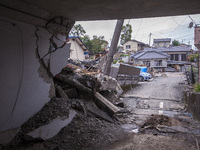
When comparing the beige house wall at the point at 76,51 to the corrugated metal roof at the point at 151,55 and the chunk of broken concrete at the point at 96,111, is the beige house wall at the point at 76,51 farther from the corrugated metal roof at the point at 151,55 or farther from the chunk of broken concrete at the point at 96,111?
the corrugated metal roof at the point at 151,55

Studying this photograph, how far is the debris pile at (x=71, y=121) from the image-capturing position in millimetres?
3262

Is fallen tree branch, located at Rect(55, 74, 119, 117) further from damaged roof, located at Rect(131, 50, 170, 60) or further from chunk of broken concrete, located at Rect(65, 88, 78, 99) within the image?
damaged roof, located at Rect(131, 50, 170, 60)

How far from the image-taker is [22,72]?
3277 millimetres

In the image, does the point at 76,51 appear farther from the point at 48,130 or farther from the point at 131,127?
the point at 48,130

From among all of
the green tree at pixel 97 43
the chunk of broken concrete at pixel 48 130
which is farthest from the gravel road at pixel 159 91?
the green tree at pixel 97 43

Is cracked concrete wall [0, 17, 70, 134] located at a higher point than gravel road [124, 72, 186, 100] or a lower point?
higher

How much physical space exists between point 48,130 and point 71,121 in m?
0.76

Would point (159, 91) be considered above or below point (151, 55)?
below

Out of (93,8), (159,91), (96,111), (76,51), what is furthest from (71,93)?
(76,51)

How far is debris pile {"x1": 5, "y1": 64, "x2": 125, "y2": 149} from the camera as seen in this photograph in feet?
10.7

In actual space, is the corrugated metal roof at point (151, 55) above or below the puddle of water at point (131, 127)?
above

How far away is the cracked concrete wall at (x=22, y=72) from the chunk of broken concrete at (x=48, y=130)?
1.24 ft

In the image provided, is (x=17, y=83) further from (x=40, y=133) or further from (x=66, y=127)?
(x=66, y=127)

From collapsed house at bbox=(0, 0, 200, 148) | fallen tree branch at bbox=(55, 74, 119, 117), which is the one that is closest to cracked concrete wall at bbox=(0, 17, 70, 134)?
collapsed house at bbox=(0, 0, 200, 148)
